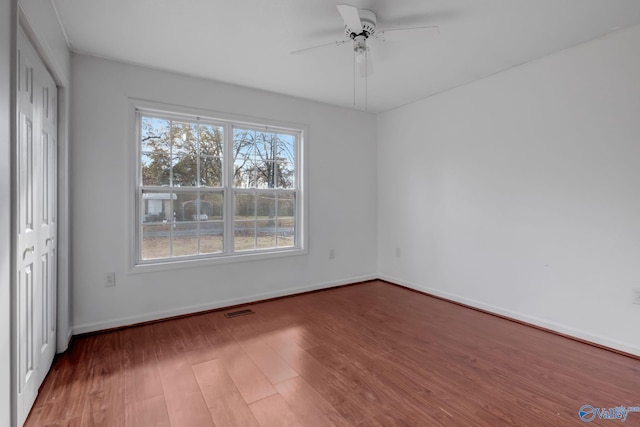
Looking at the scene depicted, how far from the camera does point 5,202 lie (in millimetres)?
1340

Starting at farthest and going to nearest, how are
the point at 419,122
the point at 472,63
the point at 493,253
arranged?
the point at 419,122
the point at 493,253
the point at 472,63

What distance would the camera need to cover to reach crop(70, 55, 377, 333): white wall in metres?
2.83

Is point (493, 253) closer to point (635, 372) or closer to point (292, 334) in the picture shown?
point (635, 372)

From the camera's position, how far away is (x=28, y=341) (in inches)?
70.4

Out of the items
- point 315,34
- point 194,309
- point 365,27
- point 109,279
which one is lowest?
point 194,309

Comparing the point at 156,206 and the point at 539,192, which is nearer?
the point at 539,192

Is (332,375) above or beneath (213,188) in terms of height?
beneath

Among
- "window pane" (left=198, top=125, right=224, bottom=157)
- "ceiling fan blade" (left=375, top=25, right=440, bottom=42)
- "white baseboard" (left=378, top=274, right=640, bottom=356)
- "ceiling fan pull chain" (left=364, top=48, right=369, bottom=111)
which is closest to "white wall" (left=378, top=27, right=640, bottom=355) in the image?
"white baseboard" (left=378, top=274, right=640, bottom=356)

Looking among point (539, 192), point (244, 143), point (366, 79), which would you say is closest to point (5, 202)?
point (244, 143)

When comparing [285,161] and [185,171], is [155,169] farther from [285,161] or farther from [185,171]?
[285,161]

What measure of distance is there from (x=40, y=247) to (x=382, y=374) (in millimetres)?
2405

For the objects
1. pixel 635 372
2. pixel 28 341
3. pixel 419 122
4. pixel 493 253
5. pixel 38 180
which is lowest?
pixel 635 372

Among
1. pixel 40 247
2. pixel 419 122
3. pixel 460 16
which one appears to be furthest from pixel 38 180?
pixel 419 122

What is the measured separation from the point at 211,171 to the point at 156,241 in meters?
0.93
